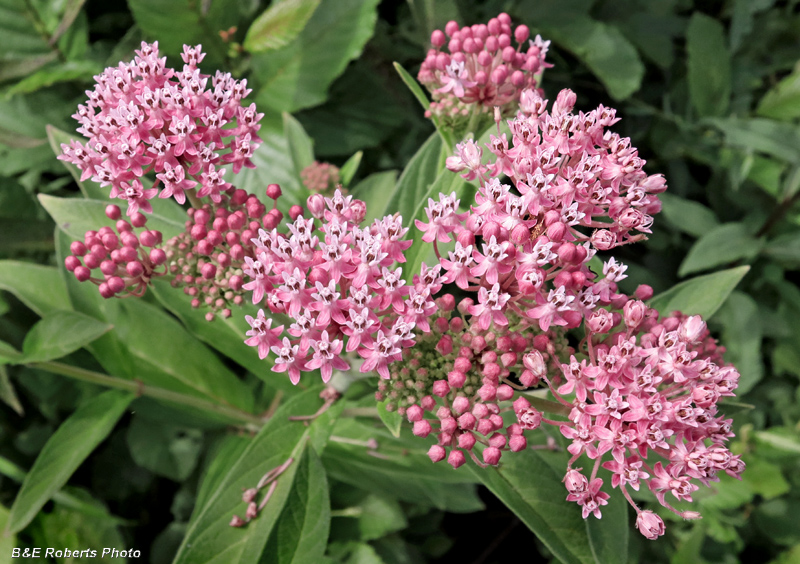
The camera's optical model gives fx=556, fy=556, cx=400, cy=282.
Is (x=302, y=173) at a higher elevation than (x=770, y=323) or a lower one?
higher

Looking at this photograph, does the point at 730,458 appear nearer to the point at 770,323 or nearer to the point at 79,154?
the point at 79,154

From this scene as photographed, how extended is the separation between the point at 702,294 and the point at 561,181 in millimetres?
898

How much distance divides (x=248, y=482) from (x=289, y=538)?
0.70 ft

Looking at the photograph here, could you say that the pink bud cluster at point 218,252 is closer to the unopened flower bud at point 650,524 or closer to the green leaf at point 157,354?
the green leaf at point 157,354

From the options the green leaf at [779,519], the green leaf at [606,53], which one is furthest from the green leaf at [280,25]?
the green leaf at [779,519]

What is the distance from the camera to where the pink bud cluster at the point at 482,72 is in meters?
1.88

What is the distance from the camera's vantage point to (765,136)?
9.89 ft

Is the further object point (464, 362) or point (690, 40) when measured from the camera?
point (690, 40)

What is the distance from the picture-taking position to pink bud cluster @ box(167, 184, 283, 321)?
5.37 feet

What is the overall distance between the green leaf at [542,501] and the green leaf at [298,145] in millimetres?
1565

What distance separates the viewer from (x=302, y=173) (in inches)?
94.1

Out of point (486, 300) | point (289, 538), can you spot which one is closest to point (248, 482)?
point (289, 538)

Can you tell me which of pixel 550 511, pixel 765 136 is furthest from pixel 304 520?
pixel 765 136

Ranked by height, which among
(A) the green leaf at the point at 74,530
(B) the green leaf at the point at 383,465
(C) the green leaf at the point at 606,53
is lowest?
(A) the green leaf at the point at 74,530
